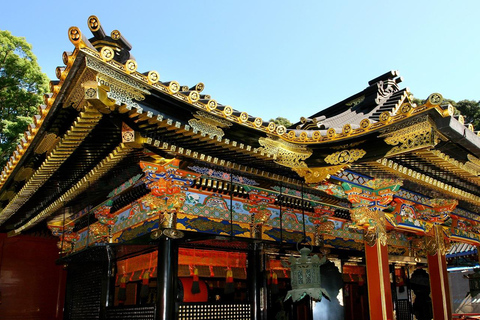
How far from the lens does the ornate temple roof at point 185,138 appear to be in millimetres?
4680

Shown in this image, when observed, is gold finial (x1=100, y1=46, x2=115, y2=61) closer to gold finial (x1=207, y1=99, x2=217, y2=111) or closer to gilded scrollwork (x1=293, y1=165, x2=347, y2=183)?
gold finial (x1=207, y1=99, x2=217, y2=111)

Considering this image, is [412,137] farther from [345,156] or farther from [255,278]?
[255,278]

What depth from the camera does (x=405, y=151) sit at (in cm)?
557

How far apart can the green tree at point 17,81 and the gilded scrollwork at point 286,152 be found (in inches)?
559

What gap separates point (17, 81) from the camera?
17.9m

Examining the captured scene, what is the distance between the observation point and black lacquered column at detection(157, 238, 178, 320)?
20.7ft

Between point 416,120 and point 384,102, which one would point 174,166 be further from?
point 384,102

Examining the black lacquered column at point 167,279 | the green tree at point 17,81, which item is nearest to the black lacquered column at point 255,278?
the black lacquered column at point 167,279

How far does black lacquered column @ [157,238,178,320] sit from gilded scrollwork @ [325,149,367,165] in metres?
2.87

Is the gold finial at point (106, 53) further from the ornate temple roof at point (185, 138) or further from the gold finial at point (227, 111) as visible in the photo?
the gold finial at point (227, 111)

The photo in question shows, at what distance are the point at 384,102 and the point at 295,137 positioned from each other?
4294mm

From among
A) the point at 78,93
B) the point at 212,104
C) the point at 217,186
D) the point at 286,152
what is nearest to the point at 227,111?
the point at 212,104

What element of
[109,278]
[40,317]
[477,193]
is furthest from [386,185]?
[40,317]

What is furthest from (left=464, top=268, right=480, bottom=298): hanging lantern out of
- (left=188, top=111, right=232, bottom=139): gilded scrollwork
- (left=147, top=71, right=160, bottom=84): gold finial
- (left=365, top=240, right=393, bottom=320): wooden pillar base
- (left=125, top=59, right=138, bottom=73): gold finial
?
(left=125, top=59, right=138, bottom=73): gold finial
